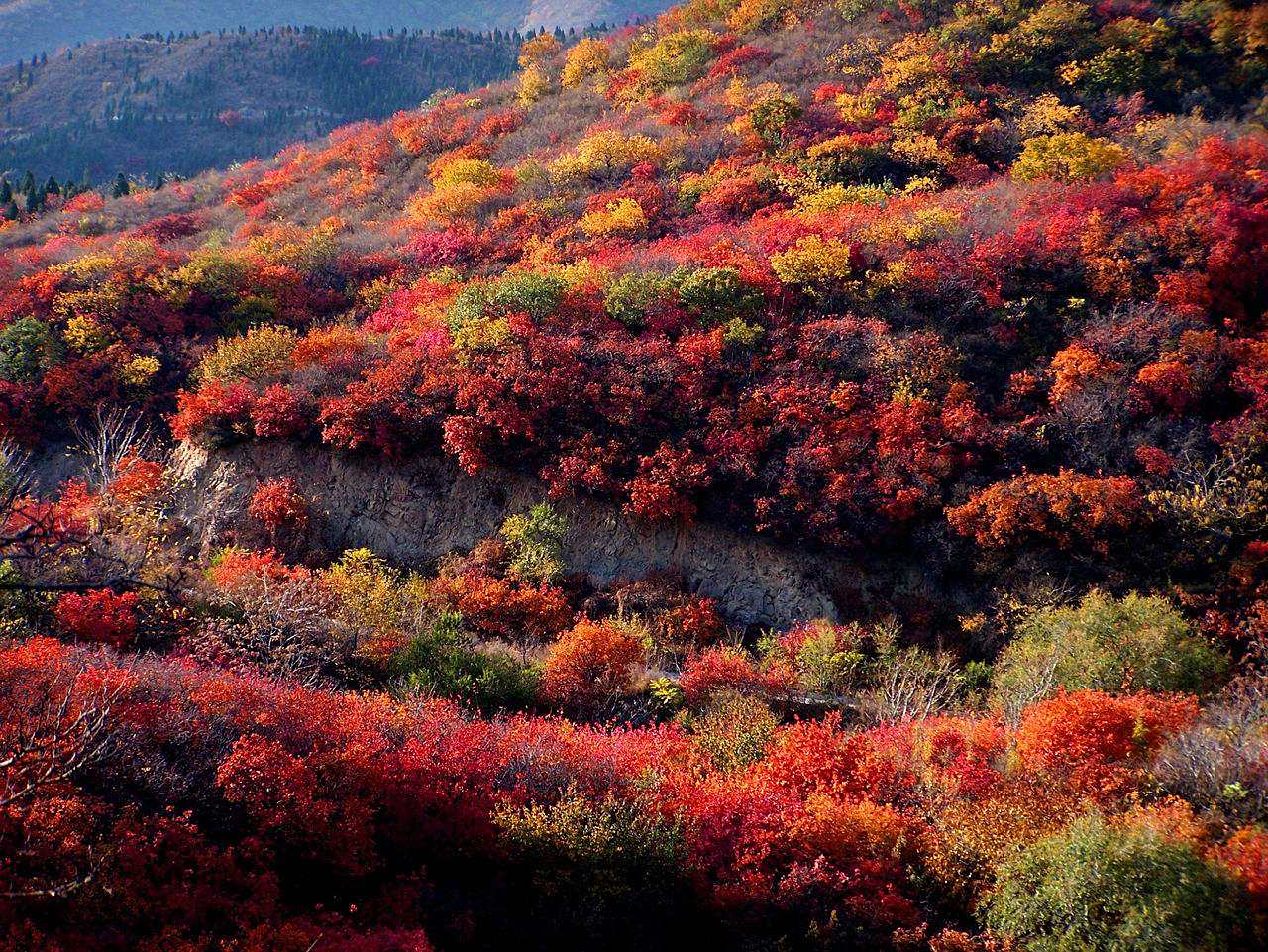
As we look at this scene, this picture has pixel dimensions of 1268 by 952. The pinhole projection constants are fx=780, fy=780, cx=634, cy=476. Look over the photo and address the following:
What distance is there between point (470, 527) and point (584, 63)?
40583 millimetres

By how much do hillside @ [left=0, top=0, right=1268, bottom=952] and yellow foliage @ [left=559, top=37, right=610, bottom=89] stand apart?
45.4ft

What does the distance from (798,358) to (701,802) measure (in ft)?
48.2

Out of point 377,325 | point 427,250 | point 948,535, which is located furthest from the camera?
point 427,250

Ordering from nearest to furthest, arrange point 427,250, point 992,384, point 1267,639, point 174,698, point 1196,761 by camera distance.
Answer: point 1196,761 < point 174,698 < point 1267,639 < point 992,384 < point 427,250

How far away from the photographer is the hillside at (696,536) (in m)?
10.5

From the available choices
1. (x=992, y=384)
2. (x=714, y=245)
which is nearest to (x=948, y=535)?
(x=992, y=384)

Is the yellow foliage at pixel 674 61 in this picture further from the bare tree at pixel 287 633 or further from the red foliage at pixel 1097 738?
the red foliage at pixel 1097 738

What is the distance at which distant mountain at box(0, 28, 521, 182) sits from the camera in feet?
368

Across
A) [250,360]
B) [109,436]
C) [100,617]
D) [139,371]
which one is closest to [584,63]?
[250,360]

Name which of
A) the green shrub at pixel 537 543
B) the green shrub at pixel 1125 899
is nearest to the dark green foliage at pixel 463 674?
the green shrub at pixel 537 543

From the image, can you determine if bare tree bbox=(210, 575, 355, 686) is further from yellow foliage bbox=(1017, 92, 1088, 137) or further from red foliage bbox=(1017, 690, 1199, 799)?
yellow foliage bbox=(1017, 92, 1088, 137)

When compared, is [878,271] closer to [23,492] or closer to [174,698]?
[174,698]

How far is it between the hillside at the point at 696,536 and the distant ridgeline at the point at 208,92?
91.7 meters

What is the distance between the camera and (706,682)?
1738 centimetres
